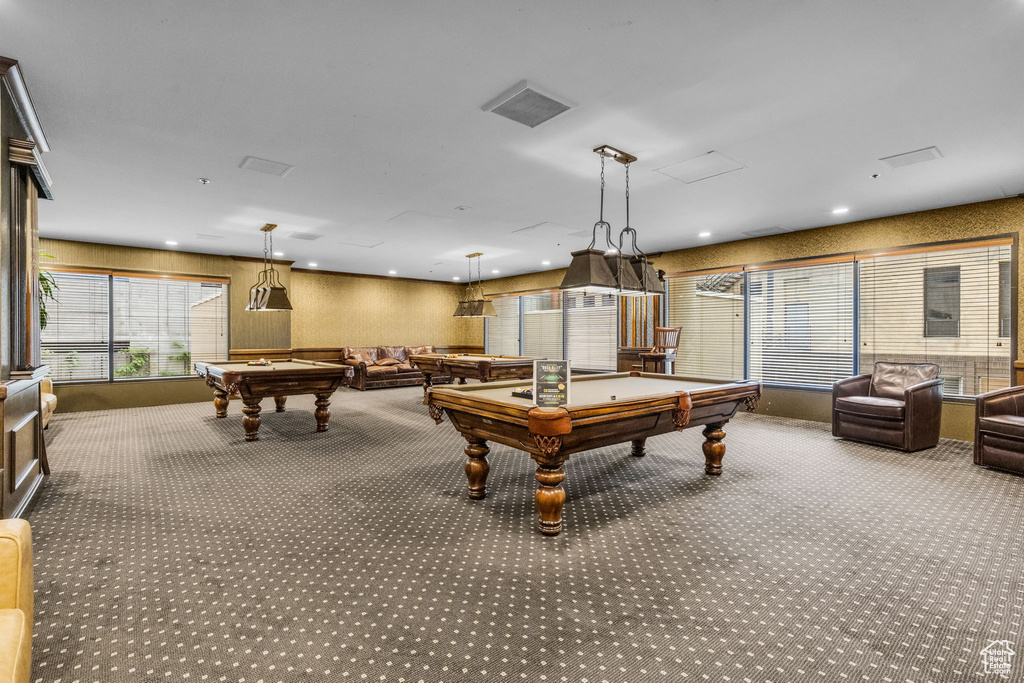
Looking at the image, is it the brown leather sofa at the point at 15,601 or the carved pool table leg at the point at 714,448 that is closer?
the brown leather sofa at the point at 15,601

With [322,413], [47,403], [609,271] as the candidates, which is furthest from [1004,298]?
[47,403]

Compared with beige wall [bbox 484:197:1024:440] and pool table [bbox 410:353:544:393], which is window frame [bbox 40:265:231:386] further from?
beige wall [bbox 484:197:1024:440]

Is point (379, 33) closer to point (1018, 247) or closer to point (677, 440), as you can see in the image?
point (677, 440)

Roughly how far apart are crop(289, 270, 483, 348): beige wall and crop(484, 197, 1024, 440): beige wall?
634 cm

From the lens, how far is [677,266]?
8656 mm

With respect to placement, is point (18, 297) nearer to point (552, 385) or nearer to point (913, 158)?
point (552, 385)

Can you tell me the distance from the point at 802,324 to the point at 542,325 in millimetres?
5698

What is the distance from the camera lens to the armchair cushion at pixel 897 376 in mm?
5312

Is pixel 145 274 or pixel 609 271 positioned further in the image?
pixel 145 274

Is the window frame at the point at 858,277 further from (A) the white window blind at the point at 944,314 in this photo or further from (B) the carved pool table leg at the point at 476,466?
(B) the carved pool table leg at the point at 476,466

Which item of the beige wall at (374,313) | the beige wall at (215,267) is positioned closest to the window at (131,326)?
the beige wall at (215,267)

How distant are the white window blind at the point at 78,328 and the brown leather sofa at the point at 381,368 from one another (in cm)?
428

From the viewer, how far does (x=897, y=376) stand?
5512 mm

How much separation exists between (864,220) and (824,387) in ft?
7.49
